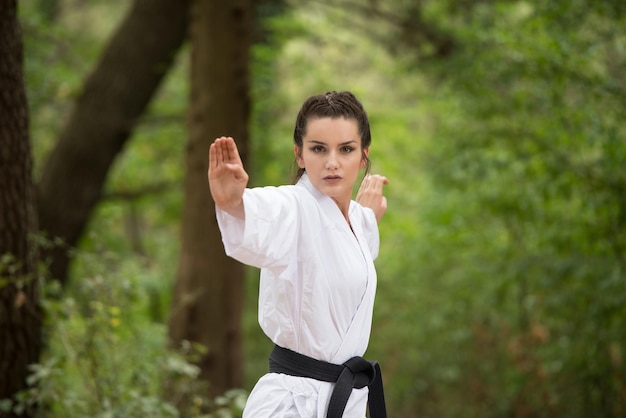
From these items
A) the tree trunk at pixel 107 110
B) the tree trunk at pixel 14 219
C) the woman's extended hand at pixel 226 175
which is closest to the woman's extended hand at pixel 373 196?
the woman's extended hand at pixel 226 175

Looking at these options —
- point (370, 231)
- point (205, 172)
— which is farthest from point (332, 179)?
point (205, 172)

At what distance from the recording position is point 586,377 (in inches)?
236

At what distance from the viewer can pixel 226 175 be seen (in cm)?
185

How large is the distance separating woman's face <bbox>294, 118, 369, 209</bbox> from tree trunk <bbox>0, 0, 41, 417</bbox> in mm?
1888

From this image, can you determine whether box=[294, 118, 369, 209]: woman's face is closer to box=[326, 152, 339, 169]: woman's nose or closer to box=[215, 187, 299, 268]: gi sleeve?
box=[326, 152, 339, 169]: woman's nose

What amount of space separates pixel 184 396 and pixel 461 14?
4.84 metres

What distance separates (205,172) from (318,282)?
3583 millimetres

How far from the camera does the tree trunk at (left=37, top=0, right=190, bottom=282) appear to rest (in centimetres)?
636

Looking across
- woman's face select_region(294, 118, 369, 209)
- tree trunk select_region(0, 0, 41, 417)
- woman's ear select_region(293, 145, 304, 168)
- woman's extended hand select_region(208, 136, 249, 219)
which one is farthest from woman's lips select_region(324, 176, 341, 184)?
tree trunk select_region(0, 0, 41, 417)

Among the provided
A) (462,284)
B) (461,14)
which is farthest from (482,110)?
(462,284)

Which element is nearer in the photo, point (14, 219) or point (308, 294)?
point (308, 294)

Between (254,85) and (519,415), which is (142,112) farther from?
(519,415)

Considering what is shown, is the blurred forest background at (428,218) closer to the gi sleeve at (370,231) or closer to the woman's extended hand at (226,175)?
the gi sleeve at (370,231)

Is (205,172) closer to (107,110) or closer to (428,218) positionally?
(107,110)
